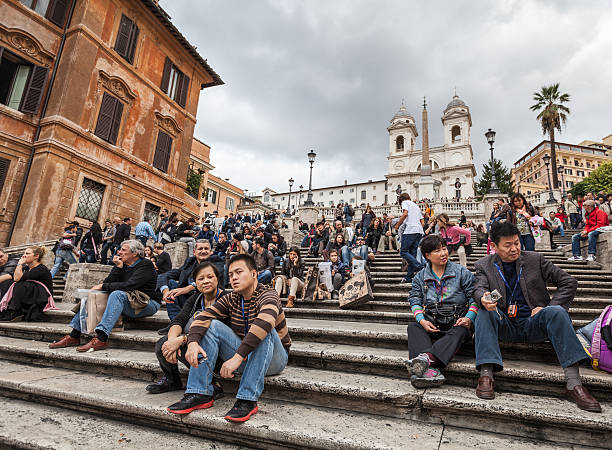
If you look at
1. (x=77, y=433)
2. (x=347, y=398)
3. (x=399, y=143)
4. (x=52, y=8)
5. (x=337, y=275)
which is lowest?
(x=77, y=433)

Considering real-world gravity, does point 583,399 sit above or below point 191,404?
above

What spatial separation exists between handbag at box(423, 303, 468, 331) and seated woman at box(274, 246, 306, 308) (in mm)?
3351

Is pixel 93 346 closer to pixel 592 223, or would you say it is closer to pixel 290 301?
pixel 290 301

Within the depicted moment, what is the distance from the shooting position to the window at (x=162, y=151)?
16391mm

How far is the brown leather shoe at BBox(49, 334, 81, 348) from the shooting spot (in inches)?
158

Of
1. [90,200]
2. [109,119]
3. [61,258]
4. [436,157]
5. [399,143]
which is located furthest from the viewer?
[399,143]

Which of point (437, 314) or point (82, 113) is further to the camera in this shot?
point (82, 113)

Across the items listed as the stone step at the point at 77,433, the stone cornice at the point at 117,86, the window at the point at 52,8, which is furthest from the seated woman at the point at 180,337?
the window at the point at 52,8

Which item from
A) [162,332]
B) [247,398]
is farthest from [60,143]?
[247,398]

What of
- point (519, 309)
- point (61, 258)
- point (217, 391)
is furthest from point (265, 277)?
point (61, 258)

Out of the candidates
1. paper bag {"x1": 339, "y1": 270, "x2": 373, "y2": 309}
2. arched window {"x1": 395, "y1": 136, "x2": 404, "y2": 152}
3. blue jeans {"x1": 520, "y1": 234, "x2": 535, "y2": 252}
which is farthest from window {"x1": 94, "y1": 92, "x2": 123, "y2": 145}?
arched window {"x1": 395, "y1": 136, "x2": 404, "y2": 152}

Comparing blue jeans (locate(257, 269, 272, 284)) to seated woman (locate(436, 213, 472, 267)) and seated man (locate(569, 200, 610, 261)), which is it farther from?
seated man (locate(569, 200, 610, 261))

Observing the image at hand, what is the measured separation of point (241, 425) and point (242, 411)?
90 millimetres

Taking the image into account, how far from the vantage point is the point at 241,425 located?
2172 mm
